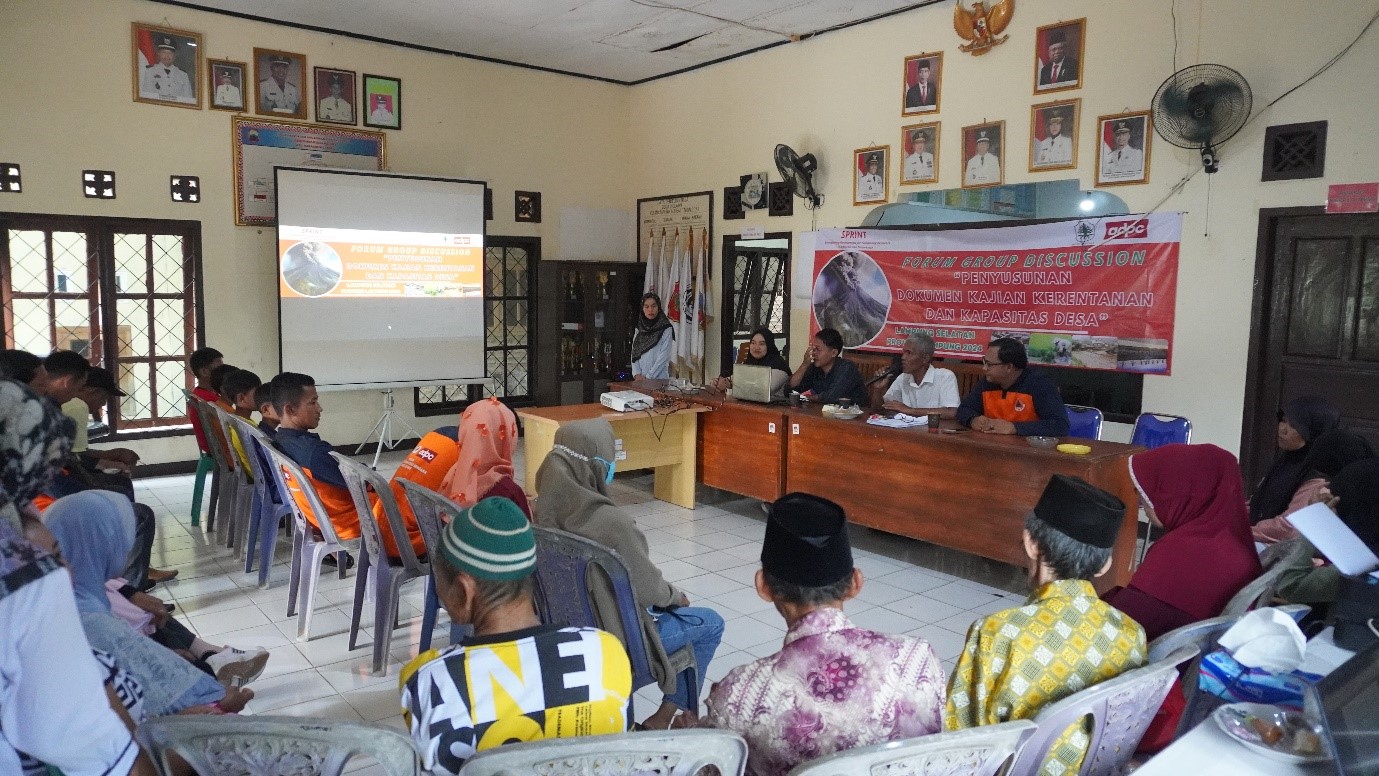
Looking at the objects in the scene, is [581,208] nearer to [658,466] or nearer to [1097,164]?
[658,466]

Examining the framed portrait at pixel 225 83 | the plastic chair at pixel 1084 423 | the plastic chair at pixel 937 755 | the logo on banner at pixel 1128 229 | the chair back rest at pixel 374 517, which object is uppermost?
the framed portrait at pixel 225 83

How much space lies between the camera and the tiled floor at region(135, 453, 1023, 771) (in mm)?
3262

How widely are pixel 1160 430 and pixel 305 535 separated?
3.92 meters

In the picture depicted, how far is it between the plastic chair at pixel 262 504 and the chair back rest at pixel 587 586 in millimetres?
2014

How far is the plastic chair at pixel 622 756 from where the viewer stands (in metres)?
1.25

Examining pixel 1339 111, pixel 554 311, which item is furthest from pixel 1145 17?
pixel 554 311

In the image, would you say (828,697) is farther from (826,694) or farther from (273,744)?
(273,744)

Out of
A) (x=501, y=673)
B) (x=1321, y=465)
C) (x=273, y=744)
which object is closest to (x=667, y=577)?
(x=1321, y=465)

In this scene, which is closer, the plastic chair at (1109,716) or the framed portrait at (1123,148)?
the plastic chair at (1109,716)

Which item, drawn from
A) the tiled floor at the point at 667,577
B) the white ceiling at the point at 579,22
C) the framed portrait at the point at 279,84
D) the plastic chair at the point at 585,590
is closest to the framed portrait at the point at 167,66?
the white ceiling at the point at 579,22

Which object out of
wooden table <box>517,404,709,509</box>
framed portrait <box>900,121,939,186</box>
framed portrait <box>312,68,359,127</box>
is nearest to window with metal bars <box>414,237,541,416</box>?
framed portrait <box>312,68,359,127</box>

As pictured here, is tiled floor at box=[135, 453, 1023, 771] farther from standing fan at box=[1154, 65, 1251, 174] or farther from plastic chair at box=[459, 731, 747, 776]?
standing fan at box=[1154, 65, 1251, 174]

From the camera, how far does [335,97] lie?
23.4 feet

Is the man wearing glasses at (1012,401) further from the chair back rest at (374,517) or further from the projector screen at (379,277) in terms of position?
the projector screen at (379,277)
